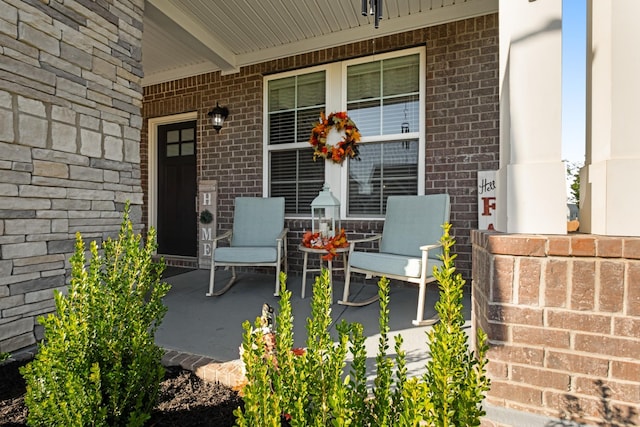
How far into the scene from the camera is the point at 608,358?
37.7 inches

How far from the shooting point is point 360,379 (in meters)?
0.78

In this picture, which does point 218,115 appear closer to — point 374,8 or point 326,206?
point 326,206

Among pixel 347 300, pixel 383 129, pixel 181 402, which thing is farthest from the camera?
pixel 383 129

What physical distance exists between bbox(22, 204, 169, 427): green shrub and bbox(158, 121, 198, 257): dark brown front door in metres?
3.57

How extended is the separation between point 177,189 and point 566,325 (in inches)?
185

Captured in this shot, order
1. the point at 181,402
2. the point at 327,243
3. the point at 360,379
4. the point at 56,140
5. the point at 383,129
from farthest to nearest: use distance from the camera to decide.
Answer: the point at 383,129 < the point at 327,243 < the point at 56,140 < the point at 181,402 < the point at 360,379

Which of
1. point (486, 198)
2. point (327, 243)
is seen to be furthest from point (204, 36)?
point (486, 198)

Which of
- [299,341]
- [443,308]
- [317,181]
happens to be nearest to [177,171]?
[317,181]

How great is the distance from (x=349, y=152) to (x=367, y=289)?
1.49m

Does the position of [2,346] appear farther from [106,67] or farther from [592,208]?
[592,208]

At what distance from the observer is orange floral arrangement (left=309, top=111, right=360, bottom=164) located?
3.54 meters

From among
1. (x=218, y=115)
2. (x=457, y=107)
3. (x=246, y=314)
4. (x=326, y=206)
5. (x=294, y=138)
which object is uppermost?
(x=218, y=115)

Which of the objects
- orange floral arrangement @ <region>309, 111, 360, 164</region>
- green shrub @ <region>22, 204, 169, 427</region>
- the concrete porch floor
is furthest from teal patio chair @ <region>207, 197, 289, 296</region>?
green shrub @ <region>22, 204, 169, 427</region>

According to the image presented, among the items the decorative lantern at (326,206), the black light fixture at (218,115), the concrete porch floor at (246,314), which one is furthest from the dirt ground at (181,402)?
the black light fixture at (218,115)
